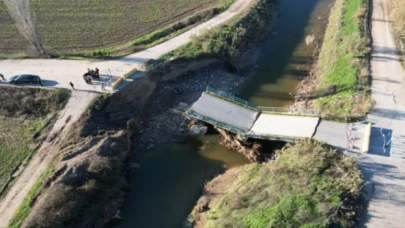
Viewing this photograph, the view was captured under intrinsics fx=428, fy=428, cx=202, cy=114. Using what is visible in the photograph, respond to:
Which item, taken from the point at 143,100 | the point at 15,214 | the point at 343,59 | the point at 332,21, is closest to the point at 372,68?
the point at 343,59

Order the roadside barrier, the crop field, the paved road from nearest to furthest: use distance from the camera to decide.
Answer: the roadside barrier, the paved road, the crop field

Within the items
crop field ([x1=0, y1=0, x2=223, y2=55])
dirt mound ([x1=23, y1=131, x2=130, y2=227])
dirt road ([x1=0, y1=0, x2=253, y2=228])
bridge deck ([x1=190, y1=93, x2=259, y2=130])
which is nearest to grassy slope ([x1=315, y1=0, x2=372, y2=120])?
bridge deck ([x1=190, y1=93, x2=259, y2=130])

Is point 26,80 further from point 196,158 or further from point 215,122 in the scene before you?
point 215,122

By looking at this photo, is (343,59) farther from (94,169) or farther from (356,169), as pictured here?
(94,169)

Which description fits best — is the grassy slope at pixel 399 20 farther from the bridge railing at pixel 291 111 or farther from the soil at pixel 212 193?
the soil at pixel 212 193

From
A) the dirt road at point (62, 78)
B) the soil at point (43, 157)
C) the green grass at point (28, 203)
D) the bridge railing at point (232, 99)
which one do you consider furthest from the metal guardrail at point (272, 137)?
the green grass at point (28, 203)

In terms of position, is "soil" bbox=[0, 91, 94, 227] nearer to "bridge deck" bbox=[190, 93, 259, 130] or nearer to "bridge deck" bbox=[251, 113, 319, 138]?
"bridge deck" bbox=[190, 93, 259, 130]

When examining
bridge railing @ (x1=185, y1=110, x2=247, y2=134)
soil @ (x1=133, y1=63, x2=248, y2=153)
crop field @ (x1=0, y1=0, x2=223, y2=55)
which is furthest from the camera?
crop field @ (x1=0, y1=0, x2=223, y2=55)
